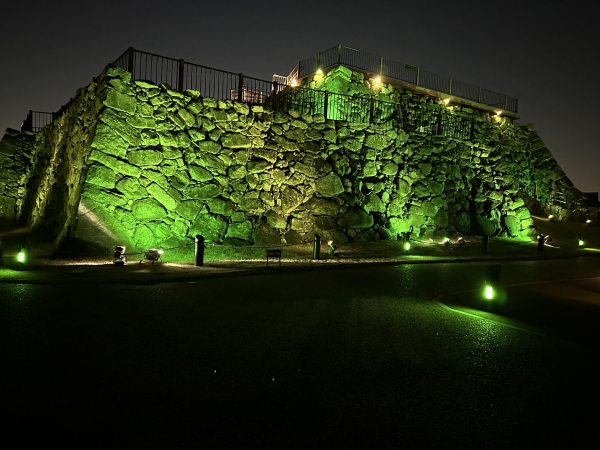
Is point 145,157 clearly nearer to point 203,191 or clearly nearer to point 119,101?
point 119,101

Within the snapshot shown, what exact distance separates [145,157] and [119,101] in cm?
207

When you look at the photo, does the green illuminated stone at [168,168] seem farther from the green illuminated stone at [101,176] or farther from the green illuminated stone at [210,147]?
the green illuminated stone at [101,176]

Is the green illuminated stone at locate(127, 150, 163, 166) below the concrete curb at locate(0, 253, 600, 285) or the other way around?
the other way around

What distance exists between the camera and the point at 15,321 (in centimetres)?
596

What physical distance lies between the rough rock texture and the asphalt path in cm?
617

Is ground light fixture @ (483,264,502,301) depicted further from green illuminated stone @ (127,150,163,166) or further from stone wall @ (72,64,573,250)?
green illuminated stone @ (127,150,163,166)

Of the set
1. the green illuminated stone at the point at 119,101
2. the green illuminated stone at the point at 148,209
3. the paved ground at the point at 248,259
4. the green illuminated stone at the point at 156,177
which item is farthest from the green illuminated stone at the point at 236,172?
the green illuminated stone at the point at 119,101

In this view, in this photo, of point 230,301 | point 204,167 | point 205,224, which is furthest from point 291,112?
point 230,301

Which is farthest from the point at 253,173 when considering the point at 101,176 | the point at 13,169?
the point at 13,169

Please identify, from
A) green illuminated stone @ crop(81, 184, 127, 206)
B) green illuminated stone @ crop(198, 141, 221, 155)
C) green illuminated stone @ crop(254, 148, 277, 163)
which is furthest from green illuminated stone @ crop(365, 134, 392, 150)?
green illuminated stone @ crop(81, 184, 127, 206)

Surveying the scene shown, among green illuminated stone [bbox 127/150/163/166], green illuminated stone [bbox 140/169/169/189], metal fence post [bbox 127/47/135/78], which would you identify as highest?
metal fence post [bbox 127/47/135/78]

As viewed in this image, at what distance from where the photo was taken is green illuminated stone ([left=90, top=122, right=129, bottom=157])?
13.5 meters

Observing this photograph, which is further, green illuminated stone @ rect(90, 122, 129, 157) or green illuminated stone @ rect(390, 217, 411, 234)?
green illuminated stone @ rect(390, 217, 411, 234)

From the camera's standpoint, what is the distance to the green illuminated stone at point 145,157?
1421 cm
